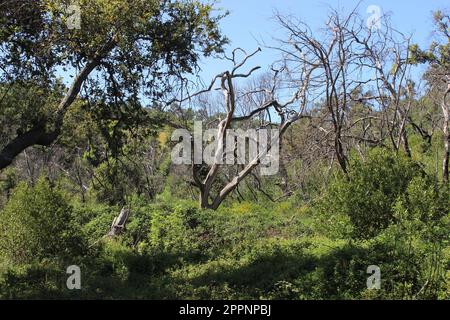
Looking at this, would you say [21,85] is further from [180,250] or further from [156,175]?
[156,175]

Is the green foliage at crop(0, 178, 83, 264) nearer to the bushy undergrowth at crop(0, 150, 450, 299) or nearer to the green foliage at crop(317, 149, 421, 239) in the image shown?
the bushy undergrowth at crop(0, 150, 450, 299)

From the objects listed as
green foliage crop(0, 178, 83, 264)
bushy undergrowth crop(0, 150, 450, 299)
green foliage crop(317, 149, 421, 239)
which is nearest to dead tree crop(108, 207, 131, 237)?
bushy undergrowth crop(0, 150, 450, 299)

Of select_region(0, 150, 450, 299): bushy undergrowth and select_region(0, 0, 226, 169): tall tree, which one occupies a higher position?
select_region(0, 0, 226, 169): tall tree

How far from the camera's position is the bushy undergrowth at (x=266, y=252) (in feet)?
27.9

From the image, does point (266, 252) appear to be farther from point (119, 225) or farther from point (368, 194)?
point (119, 225)

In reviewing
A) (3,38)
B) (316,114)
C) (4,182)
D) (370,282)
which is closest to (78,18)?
(3,38)

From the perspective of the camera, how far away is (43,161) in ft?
106

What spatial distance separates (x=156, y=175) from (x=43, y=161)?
21.8 ft

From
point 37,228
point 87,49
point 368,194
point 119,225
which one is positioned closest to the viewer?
point 87,49

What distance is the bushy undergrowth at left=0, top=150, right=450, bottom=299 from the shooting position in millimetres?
8492

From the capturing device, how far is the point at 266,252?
37.7 ft

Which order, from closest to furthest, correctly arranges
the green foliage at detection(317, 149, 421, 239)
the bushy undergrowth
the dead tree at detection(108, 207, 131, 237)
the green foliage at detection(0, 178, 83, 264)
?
the bushy undergrowth → the green foliage at detection(0, 178, 83, 264) → the green foliage at detection(317, 149, 421, 239) → the dead tree at detection(108, 207, 131, 237)

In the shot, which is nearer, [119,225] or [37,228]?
[37,228]

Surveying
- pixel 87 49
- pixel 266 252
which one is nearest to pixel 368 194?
pixel 266 252
